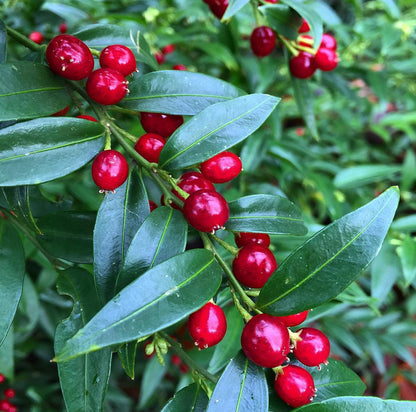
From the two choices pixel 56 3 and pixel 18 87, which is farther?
pixel 56 3

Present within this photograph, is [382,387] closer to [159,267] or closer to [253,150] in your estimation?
[253,150]

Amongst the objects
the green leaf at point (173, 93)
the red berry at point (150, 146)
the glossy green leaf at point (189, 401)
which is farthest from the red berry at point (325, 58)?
the glossy green leaf at point (189, 401)

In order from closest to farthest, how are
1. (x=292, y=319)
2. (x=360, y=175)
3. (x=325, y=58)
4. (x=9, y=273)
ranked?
(x=292, y=319), (x=9, y=273), (x=325, y=58), (x=360, y=175)

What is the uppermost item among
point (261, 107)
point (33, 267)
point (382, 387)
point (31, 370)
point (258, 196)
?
point (261, 107)

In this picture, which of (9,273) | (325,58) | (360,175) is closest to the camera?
(9,273)

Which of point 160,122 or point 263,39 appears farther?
point 263,39

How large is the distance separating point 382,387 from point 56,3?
2.16m

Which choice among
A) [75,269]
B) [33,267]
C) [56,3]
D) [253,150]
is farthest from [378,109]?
[75,269]

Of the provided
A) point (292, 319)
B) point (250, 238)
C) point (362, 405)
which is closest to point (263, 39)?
point (250, 238)

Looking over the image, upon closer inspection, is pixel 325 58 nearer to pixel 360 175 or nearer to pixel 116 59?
pixel 116 59

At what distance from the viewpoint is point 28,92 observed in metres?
0.57

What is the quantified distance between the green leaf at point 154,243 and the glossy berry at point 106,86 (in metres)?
0.17

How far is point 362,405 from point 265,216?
254 mm

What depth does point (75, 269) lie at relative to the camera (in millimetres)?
702
